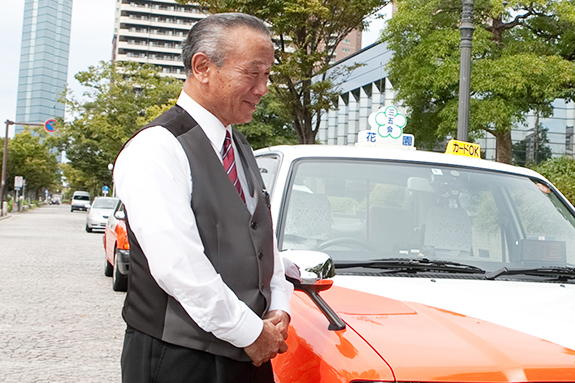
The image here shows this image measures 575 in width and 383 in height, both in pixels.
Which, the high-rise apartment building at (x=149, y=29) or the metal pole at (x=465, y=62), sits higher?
the high-rise apartment building at (x=149, y=29)

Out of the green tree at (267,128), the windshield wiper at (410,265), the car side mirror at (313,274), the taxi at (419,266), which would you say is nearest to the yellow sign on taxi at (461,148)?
the taxi at (419,266)

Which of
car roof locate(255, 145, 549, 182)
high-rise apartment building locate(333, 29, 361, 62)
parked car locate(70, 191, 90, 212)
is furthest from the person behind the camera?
high-rise apartment building locate(333, 29, 361, 62)

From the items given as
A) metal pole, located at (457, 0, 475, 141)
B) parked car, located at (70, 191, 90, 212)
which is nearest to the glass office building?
metal pole, located at (457, 0, 475, 141)

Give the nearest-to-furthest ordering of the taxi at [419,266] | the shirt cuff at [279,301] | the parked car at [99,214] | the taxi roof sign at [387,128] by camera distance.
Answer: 1. the taxi at [419,266]
2. the shirt cuff at [279,301]
3. the taxi roof sign at [387,128]
4. the parked car at [99,214]

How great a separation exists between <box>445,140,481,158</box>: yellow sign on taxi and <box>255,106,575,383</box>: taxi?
0.76 metres

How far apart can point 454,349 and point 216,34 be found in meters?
1.06

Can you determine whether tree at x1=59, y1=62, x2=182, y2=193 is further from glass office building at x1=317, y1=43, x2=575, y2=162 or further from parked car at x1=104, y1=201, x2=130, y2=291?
parked car at x1=104, y1=201, x2=130, y2=291

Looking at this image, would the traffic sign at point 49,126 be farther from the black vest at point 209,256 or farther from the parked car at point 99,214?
the black vest at point 209,256

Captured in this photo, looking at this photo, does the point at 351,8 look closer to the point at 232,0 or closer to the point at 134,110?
the point at 232,0

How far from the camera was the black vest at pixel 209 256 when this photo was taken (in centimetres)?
172

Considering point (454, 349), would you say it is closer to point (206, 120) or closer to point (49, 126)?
point (206, 120)

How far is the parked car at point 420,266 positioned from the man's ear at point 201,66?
63cm

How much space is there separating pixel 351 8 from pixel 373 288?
63.1 ft

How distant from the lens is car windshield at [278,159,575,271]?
9.15ft
